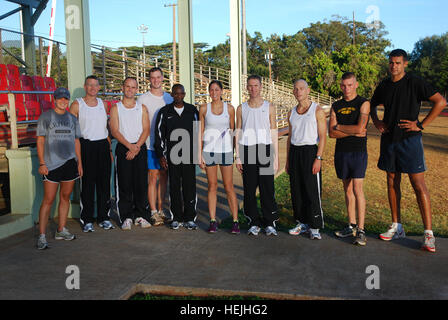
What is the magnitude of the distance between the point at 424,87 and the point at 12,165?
4.93m

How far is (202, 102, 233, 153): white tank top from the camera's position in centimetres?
509

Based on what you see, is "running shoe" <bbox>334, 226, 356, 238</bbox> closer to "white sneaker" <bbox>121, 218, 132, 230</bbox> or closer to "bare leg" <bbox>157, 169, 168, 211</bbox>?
"bare leg" <bbox>157, 169, 168, 211</bbox>

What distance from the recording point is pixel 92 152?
5258mm

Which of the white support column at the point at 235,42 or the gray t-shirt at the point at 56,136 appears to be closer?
the gray t-shirt at the point at 56,136

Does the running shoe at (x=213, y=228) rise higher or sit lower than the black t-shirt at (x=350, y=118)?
lower

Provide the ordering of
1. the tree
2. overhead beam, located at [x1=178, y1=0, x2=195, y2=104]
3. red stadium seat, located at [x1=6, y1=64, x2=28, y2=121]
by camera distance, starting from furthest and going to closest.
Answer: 1. the tree
2. overhead beam, located at [x1=178, y1=0, x2=195, y2=104]
3. red stadium seat, located at [x1=6, y1=64, x2=28, y2=121]

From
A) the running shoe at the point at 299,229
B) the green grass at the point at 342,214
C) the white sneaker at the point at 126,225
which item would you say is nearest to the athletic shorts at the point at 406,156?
the green grass at the point at 342,214

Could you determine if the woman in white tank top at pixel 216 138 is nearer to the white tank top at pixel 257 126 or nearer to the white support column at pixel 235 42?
the white tank top at pixel 257 126

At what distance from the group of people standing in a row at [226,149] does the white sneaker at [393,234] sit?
0.01m

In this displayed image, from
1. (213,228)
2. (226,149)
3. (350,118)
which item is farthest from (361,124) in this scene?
(213,228)

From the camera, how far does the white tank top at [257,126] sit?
502 centimetres

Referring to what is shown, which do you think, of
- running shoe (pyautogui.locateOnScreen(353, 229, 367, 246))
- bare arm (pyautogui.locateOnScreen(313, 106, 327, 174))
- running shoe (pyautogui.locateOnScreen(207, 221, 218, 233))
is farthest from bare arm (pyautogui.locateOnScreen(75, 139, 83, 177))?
running shoe (pyautogui.locateOnScreen(353, 229, 367, 246))

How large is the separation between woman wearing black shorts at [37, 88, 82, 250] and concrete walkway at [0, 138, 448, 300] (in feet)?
1.62

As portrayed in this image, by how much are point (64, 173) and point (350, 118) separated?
3.22 meters
